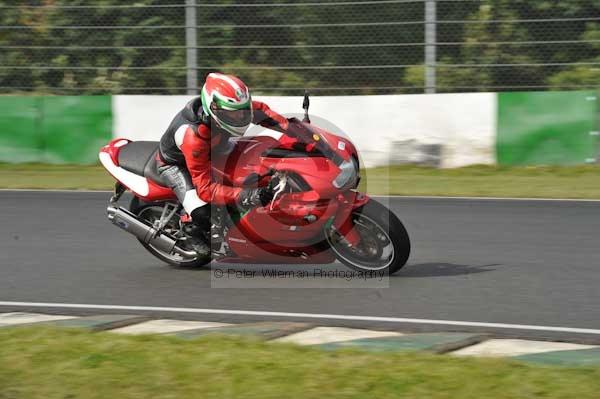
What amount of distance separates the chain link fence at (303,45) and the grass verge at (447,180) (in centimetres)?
137

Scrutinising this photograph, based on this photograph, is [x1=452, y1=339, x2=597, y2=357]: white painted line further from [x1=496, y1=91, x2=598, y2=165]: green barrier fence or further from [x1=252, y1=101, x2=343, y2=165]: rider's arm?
[x1=496, y1=91, x2=598, y2=165]: green barrier fence

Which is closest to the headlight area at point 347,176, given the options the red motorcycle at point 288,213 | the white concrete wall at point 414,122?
the red motorcycle at point 288,213

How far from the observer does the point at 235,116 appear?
6.97 m

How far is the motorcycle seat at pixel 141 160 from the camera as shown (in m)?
7.66

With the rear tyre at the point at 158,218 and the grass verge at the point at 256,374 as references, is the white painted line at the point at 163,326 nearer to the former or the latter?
the grass verge at the point at 256,374

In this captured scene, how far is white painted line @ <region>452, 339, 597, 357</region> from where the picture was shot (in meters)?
5.20

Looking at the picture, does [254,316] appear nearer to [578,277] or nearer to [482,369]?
[482,369]

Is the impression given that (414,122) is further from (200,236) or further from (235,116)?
(235,116)

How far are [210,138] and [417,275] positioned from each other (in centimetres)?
188

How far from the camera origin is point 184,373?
480cm

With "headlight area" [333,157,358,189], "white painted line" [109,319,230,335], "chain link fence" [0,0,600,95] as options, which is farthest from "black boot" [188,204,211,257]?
"chain link fence" [0,0,600,95]

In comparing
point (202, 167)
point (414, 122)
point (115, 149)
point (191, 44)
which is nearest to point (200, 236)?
point (202, 167)

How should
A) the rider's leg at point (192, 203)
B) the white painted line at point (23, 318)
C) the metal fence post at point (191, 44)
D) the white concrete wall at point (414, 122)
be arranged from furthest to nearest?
the metal fence post at point (191, 44), the white concrete wall at point (414, 122), the rider's leg at point (192, 203), the white painted line at point (23, 318)

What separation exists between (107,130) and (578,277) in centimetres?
928
